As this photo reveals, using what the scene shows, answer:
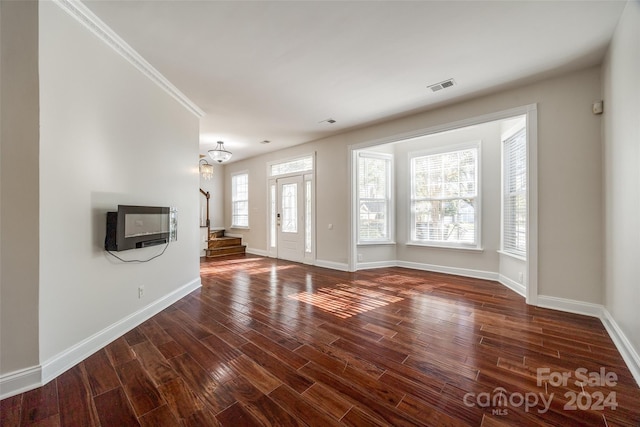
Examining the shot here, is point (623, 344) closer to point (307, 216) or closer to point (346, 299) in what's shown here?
point (346, 299)

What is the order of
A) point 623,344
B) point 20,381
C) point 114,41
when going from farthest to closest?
1. point 114,41
2. point 623,344
3. point 20,381

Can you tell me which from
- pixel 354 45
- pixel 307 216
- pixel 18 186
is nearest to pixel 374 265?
pixel 307 216

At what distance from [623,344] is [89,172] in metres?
4.69

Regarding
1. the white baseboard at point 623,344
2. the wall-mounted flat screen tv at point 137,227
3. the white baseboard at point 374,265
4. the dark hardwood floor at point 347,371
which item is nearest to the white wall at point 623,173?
the white baseboard at point 623,344

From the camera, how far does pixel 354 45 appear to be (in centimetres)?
251

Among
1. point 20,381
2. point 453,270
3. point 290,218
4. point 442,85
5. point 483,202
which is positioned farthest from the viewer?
point 290,218

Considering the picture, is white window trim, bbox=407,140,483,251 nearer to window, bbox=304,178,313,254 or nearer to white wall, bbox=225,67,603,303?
white wall, bbox=225,67,603,303

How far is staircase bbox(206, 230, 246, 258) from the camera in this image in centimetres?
696

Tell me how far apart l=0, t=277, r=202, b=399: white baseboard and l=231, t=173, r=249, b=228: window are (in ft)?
16.1

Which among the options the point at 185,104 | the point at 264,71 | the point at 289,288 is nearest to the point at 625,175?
the point at 264,71

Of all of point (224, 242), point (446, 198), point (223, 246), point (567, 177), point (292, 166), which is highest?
point (292, 166)

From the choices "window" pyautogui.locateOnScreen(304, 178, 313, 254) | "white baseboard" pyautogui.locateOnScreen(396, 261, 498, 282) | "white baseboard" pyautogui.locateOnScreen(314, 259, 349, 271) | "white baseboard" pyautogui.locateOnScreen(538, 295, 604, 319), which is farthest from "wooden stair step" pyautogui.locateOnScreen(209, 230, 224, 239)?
"white baseboard" pyautogui.locateOnScreen(538, 295, 604, 319)

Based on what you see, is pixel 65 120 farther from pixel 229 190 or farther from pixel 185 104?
pixel 229 190

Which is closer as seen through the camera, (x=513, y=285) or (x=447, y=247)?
(x=513, y=285)
